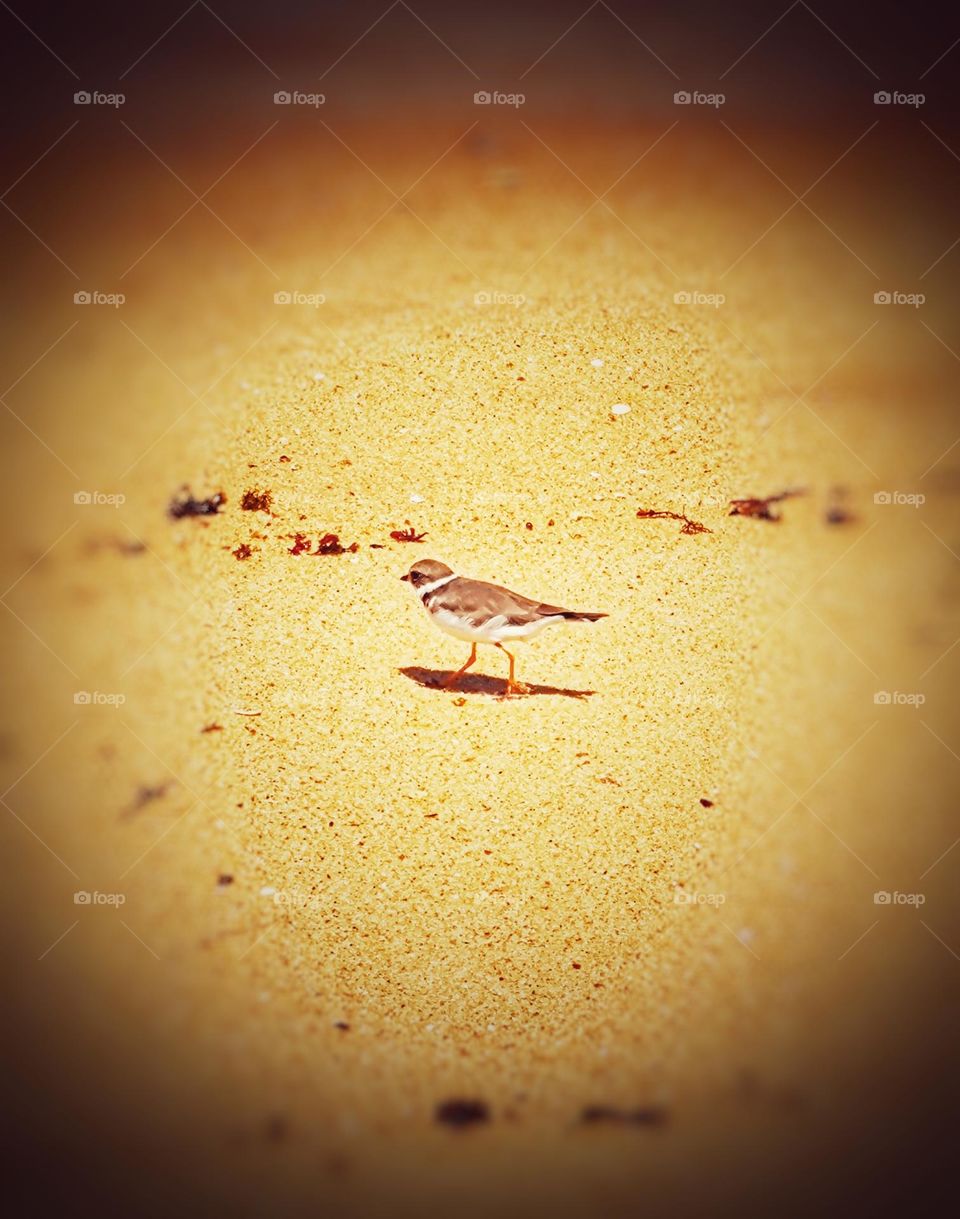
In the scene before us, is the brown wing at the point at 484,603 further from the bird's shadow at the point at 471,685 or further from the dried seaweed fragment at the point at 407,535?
the dried seaweed fragment at the point at 407,535

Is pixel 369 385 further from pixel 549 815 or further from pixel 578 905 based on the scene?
pixel 578 905

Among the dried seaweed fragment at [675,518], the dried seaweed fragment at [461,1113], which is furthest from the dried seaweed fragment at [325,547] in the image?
the dried seaweed fragment at [461,1113]

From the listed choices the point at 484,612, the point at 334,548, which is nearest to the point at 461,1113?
the point at 484,612

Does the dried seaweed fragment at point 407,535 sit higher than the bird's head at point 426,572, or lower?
higher

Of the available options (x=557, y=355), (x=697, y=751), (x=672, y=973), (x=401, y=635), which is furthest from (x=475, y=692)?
(x=557, y=355)

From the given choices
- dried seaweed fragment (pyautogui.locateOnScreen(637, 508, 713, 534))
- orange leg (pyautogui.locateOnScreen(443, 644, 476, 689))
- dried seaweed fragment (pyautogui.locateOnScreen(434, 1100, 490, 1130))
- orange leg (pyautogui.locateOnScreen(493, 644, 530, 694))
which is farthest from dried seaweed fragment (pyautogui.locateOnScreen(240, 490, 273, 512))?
dried seaweed fragment (pyautogui.locateOnScreen(434, 1100, 490, 1130))

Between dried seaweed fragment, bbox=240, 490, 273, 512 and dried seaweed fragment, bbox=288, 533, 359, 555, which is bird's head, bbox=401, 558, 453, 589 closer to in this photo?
dried seaweed fragment, bbox=288, 533, 359, 555
